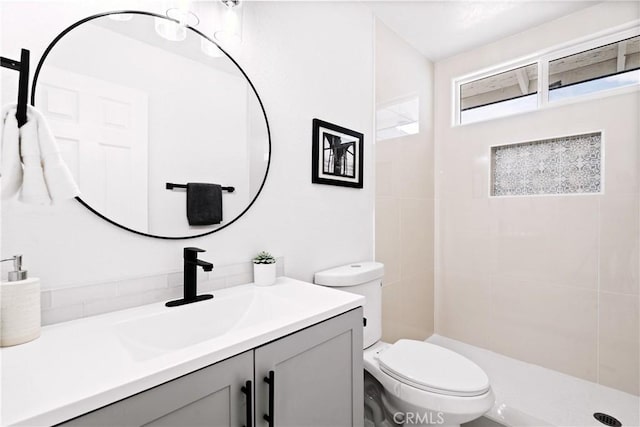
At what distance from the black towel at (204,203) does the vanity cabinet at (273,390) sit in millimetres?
567

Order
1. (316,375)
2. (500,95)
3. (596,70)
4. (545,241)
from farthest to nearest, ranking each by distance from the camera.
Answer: (500,95)
(545,241)
(596,70)
(316,375)

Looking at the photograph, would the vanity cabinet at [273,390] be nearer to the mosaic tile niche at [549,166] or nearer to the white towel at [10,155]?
the white towel at [10,155]

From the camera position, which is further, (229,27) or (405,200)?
(405,200)

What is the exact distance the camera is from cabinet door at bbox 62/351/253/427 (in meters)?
0.56

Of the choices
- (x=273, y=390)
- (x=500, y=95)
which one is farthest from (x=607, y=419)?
(x=500, y=95)

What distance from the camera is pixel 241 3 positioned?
1.27 metres

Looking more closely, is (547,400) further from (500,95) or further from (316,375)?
(500,95)

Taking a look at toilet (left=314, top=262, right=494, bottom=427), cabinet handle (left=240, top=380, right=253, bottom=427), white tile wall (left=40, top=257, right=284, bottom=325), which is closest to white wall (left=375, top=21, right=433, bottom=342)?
toilet (left=314, top=262, right=494, bottom=427)

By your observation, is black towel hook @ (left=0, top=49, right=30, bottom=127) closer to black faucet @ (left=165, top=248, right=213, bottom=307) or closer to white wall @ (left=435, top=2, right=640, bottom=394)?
black faucet @ (left=165, top=248, right=213, bottom=307)

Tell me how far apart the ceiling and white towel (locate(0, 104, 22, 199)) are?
1.95 metres

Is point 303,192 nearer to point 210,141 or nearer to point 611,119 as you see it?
point 210,141

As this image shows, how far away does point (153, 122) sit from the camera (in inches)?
41.4

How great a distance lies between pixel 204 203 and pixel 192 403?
0.70 m

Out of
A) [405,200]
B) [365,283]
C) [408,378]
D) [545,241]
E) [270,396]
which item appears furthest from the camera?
[405,200]
